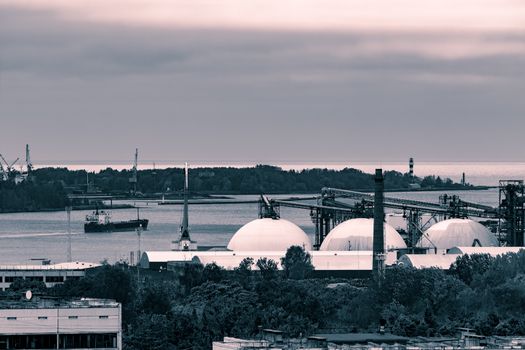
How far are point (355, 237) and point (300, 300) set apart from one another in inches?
1907

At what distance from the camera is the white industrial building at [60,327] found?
72312 mm

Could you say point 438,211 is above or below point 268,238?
above

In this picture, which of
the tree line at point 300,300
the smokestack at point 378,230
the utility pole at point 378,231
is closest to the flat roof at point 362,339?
the tree line at point 300,300

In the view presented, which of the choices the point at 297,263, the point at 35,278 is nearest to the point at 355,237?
the point at 297,263

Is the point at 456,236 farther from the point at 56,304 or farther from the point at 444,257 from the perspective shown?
the point at 56,304

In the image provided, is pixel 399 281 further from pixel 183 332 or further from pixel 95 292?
pixel 183 332

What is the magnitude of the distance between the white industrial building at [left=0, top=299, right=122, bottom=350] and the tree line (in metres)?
11.5

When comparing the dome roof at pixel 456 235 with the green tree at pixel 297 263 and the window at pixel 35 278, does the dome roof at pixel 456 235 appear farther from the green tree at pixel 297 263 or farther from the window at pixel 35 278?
the window at pixel 35 278

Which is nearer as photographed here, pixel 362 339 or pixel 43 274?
pixel 362 339

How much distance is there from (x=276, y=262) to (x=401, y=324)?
5777 centimetres

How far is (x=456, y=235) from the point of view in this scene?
161 m

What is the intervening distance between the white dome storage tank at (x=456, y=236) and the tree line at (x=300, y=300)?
1449 cm

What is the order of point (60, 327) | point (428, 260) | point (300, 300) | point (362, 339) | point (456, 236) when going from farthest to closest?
point (456, 236)
point (428, 260)
point (300, 300)
point (362, 339)
point (60, 327)

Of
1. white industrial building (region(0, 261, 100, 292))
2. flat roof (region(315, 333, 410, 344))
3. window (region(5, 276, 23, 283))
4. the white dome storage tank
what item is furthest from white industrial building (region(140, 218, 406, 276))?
flat roof (region(315, 333, 410, 344))
